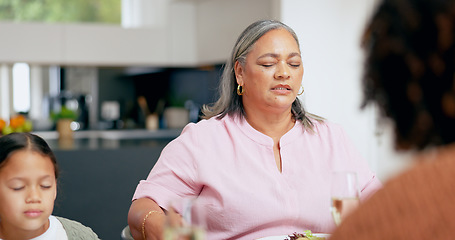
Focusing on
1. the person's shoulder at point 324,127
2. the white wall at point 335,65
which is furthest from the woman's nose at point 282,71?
the white wall at point 335,65

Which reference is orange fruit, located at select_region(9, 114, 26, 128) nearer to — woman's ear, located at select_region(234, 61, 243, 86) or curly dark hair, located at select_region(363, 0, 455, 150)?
woman's ear, located at select_region(234, 61, 243, 86)

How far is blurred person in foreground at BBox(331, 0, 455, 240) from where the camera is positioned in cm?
66

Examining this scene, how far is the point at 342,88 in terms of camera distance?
16.5 feet

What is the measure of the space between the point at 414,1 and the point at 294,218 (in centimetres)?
111

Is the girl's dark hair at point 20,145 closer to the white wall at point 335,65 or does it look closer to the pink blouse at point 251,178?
the pink blouse at point 251,178

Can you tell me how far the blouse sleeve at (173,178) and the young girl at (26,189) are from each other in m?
0.31

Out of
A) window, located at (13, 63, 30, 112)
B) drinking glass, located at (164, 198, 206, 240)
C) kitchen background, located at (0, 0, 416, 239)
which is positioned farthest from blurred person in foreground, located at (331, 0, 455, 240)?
window, located at (13, 63, 30, 112)

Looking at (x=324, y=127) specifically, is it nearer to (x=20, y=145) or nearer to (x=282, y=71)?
(x=282, y=71)

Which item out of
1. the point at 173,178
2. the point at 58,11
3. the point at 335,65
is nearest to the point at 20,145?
the point at 173,178

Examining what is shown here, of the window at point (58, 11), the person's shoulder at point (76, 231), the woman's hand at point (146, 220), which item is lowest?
the person's shoulder at point (76, 231)

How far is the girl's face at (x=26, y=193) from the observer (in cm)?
A: 147

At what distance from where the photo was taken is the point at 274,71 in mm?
1916

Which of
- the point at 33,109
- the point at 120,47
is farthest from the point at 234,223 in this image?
the point at 33,109

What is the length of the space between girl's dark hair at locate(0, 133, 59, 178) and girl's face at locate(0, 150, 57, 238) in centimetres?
1
